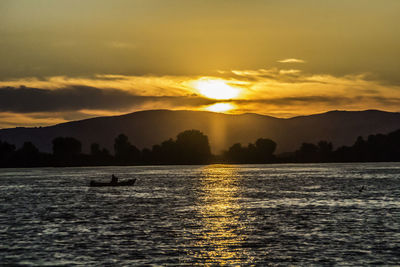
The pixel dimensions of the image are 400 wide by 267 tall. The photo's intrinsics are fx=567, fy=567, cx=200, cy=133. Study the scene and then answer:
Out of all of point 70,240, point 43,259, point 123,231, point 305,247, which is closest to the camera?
point 43,259

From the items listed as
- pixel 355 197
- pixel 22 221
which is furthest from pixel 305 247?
pixel 355 197

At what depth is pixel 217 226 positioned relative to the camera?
6344 centimetres

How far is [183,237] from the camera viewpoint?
54.4 metres

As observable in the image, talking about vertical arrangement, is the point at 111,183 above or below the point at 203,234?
above

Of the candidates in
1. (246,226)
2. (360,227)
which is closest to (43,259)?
(246,226)

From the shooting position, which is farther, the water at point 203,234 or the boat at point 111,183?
the boat at point 111,183

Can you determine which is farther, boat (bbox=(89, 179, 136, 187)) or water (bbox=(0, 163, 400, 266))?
boat (bbox=(89, 179, 136, 187))

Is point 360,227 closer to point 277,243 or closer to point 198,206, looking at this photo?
point 277,243

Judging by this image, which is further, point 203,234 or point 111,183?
point 111,183

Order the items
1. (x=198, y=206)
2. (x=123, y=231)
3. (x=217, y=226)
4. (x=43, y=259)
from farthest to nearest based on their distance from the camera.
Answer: (x=198, y=206)
(x=217, y=226)
(x=123, y=231)
(x=43, y=259)

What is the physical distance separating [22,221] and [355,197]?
204 ft

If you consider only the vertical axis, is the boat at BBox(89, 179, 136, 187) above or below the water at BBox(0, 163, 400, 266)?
above

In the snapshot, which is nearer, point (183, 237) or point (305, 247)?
point (305, 247)

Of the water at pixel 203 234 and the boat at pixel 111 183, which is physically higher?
the boat at pixel 111 183
